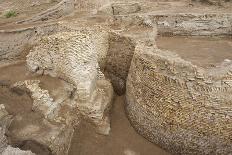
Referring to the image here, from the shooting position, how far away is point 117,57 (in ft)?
45.8

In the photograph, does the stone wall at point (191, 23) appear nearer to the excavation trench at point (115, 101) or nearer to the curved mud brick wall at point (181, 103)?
the excavation trench at point (115, 101)

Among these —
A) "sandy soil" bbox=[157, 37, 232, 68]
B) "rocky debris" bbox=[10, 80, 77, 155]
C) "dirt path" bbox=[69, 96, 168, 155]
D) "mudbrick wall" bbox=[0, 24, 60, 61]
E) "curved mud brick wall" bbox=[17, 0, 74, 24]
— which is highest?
"curved mud brick wall" bbox=[17, 0, 74, 24]

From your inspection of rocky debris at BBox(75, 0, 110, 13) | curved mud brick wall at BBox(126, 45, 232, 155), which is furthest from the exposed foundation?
rocky debris at BBox(75, 0, 110, 13)

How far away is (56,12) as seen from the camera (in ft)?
54.2

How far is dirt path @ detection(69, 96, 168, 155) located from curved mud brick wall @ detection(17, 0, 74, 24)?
645 cm

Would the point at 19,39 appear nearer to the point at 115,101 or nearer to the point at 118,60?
the point at 118,60

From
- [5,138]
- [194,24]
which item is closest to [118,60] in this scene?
[194,24]

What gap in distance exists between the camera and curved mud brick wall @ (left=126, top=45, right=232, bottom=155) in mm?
10180

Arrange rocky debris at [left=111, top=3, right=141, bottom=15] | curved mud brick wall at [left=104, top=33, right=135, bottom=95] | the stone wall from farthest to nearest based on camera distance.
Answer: rocky debris at [left=111, top=3, right=141, bottom=15] → the stone wall → curved mud brick wall at [left=104, top=33, right=135, bottom=95]

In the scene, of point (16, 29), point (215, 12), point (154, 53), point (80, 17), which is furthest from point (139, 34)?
point (16, 29)

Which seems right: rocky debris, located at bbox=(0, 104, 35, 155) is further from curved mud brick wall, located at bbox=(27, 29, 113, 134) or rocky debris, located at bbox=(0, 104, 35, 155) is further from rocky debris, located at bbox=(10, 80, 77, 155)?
curved mud brick wall, located at bbox=(27, 29, 113, 134)

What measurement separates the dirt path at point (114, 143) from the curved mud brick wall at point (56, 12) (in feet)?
21.2

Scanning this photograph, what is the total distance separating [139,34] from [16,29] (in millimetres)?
5516

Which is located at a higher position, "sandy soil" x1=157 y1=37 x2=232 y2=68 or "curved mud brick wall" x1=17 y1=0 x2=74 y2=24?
"curved mud brick wall" x1=17 y1=0 x2=74 y2=24
